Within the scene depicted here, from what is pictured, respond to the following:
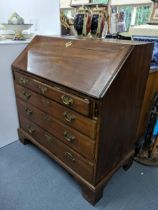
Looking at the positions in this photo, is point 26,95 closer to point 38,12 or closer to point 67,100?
point 67,100

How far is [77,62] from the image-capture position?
1171 millimetres

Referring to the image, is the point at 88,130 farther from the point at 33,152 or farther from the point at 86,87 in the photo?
the point at 33,152

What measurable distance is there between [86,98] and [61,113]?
0.96 feet

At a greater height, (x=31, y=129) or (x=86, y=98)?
(x=86, y=98)

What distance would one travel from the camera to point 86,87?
101 cm

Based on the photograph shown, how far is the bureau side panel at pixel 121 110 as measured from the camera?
1019mm

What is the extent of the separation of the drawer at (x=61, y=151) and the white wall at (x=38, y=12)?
1083 mm

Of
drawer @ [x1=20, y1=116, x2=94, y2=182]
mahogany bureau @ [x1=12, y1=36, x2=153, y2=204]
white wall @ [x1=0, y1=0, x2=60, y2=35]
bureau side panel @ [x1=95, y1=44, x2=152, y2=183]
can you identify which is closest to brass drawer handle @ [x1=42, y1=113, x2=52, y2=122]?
mahogany bureau @ [x1=12, y1=36, x2=153, y2=204]

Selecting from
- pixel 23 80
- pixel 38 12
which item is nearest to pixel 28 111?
pixel 23 80

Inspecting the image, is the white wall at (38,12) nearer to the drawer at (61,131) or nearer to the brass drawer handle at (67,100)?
the drawer at (61,131)

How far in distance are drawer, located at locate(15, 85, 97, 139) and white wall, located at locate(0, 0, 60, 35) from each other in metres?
0.83

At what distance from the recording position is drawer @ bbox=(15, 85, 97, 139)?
1.06 m

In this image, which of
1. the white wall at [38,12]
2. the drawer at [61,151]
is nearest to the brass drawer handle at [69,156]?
Result: the drawer at [61,151]

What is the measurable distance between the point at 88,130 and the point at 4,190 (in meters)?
0.87
